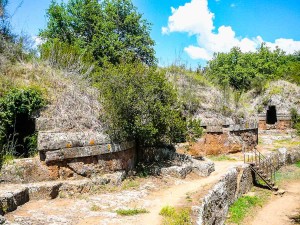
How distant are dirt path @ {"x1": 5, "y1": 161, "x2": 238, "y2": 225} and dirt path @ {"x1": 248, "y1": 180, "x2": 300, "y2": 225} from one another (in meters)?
2.76

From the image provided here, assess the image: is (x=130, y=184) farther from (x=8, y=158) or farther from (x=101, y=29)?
(x=101, y=29)

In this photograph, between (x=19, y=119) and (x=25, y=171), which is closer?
(x=25, y=171)

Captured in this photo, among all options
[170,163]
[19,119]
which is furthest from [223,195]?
[19,119]

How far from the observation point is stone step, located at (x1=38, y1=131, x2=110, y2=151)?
857 centimetres

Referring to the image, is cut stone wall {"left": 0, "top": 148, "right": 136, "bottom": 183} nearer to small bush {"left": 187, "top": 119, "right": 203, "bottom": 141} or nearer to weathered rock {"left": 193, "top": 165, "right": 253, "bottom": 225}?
weathered rock {"left": 193, "top": 165, "right": 253, "bottom": 225}

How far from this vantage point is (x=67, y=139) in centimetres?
884

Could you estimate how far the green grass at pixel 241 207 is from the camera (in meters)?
10.8

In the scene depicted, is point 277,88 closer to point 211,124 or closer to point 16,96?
point 211,124

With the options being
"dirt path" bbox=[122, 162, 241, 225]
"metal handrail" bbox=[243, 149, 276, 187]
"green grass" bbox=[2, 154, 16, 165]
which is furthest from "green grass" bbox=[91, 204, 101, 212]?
"metal handrail" bbox=[243, 149, 276, 187]

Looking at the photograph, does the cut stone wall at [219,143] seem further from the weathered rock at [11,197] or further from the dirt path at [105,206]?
the weathered rock at [11,197]

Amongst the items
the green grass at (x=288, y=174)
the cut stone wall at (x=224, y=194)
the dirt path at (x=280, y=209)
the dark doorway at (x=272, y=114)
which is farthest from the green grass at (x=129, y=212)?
the dark doorway at (x=272, y=114)

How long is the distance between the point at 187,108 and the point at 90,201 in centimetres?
1096

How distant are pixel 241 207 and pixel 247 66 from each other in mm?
29881

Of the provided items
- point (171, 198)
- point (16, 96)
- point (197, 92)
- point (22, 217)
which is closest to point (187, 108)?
point (197, 92)
